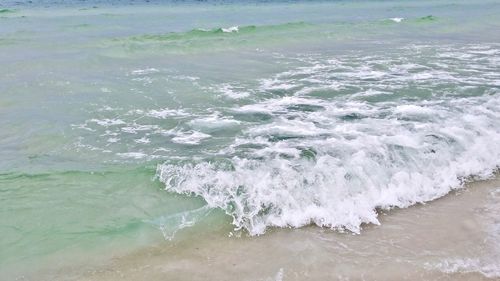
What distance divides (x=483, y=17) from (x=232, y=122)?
26.3 metres

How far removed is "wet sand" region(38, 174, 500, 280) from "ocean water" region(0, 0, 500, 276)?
25 cm

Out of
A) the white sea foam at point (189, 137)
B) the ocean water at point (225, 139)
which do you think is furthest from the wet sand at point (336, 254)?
the white sea foam at point (189, 137)

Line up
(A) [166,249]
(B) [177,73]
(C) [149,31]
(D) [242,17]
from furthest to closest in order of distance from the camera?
1. (D) [242,17]
2. (C) [149,31]
3. (B) [177,73]
4. (A) [166,249]

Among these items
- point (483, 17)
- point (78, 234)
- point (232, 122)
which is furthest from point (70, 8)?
point (78, 234)

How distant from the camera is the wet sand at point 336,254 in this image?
5078 mm

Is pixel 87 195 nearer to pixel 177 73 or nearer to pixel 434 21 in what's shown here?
pixel 177 73

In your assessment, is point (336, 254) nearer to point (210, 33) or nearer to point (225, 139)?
point (225, 139)

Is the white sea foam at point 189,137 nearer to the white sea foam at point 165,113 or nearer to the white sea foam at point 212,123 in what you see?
the white sea foam at point 212,123

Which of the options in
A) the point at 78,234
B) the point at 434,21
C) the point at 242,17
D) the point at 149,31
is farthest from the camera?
the point at 242,17

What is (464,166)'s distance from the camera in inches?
298

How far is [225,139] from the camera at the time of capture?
28.5ft

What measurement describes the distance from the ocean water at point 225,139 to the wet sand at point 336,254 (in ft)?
0.83

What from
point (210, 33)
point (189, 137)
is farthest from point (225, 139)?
point (210, 33)

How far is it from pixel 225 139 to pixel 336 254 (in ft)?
12.4
